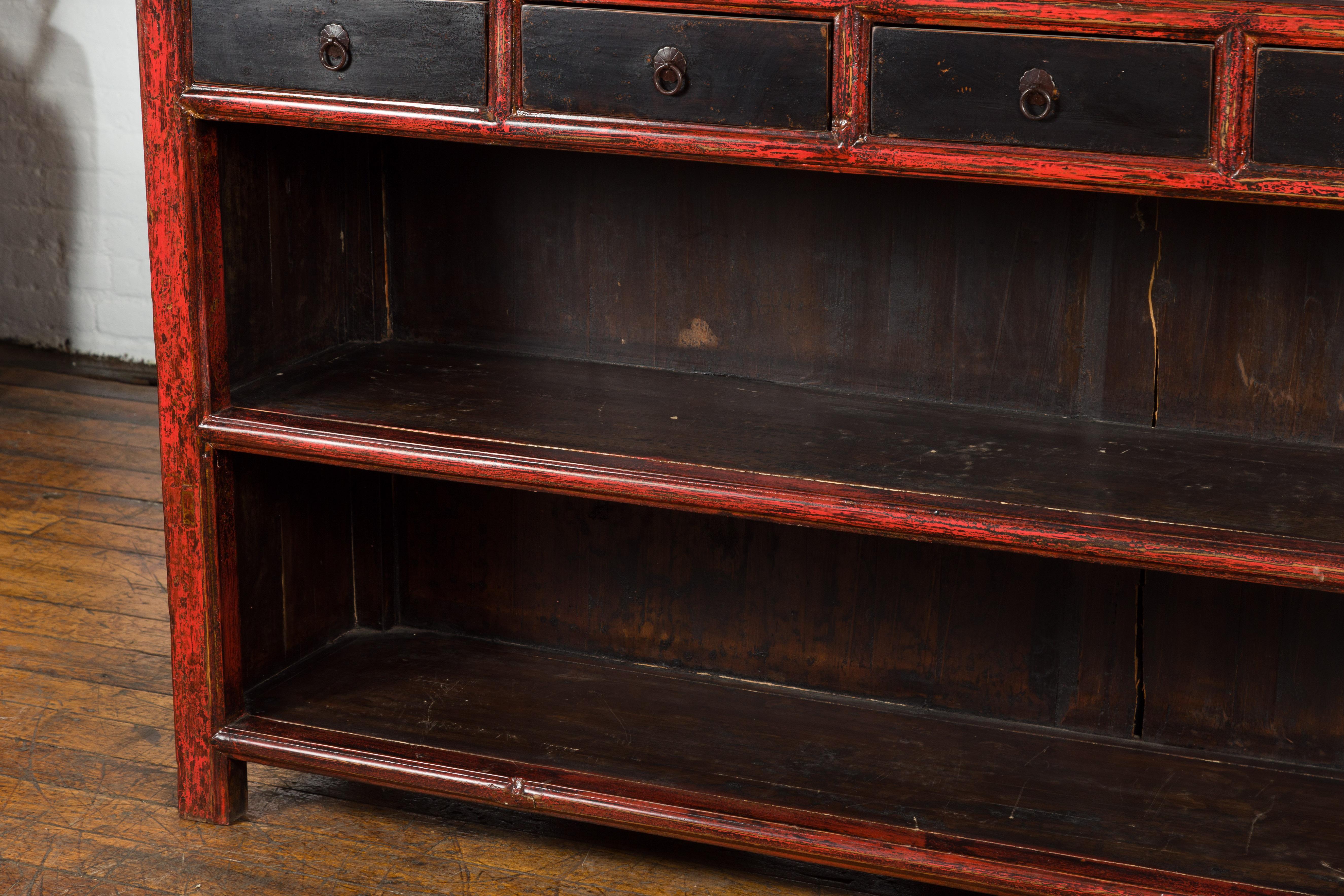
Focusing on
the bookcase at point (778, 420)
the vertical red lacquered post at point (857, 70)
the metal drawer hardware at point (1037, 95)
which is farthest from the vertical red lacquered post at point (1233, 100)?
the vertical red lacquered post at point (857, 70)

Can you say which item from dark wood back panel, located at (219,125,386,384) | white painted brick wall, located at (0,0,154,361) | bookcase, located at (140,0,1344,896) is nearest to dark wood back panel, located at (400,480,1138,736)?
bookcase, located at (140,0,1344,896)

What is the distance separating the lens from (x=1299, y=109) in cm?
156

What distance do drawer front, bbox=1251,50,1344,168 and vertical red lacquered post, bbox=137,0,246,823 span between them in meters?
1.28

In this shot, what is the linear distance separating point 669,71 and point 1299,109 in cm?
67

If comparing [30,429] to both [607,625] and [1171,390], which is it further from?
[1171,390]

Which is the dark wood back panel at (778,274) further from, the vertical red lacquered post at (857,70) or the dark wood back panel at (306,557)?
the vertical red lacquered post at (857,70)

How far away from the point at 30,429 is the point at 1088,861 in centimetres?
327

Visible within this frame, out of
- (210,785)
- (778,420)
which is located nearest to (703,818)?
(778,420)

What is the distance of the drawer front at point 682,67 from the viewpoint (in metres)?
1.70

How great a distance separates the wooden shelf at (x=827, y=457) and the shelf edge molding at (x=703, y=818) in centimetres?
40

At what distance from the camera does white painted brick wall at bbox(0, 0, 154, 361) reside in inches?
186

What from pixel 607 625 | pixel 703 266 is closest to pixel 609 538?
pixel 607 625

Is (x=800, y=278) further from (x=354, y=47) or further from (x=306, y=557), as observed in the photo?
(x=306, y=557)

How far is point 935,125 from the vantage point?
167cm
